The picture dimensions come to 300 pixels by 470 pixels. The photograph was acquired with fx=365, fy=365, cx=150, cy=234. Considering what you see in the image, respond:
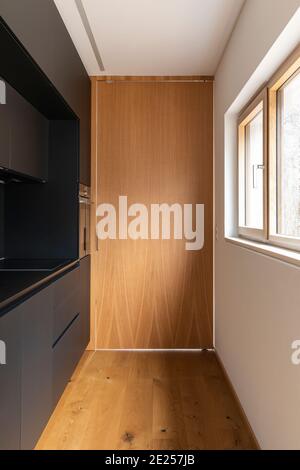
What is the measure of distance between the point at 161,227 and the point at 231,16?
177 cm

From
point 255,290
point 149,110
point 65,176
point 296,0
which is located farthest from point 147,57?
point 255,290

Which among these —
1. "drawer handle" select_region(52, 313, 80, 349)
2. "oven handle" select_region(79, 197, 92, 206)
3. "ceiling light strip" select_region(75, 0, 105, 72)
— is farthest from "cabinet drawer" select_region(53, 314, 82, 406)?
"ceiling light strip" select_region(75, 0, 105, 72)

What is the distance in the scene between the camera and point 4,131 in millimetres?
2020

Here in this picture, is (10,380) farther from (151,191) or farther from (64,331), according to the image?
(151,191)

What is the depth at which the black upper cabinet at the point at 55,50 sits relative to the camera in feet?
5.33

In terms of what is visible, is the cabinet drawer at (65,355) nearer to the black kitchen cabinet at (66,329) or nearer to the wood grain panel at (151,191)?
the black kitchen cabinet at (66,329)

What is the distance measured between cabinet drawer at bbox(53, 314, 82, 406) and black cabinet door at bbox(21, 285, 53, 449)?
0.40 feet

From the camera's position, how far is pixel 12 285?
5.78 ft

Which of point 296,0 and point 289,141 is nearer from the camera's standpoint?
point 296,0

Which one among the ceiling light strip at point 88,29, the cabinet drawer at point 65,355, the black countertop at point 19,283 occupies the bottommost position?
the cabinet drawer at point 65,355

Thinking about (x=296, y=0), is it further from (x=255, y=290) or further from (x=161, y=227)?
(x=161, y=227)

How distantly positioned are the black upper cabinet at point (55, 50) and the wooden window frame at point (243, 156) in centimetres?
124

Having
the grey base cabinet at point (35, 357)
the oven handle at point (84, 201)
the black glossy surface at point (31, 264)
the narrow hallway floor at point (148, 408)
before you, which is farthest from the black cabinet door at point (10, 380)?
the oven handle at point (84, 201)

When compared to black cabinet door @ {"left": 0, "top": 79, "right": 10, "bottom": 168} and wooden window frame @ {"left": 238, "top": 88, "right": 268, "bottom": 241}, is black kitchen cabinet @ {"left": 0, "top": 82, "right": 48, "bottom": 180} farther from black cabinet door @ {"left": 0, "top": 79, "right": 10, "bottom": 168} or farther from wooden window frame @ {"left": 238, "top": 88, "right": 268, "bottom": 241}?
wooden window frame @ {"left": 238, "top": 88, "right": 268, "bottom": 241}
